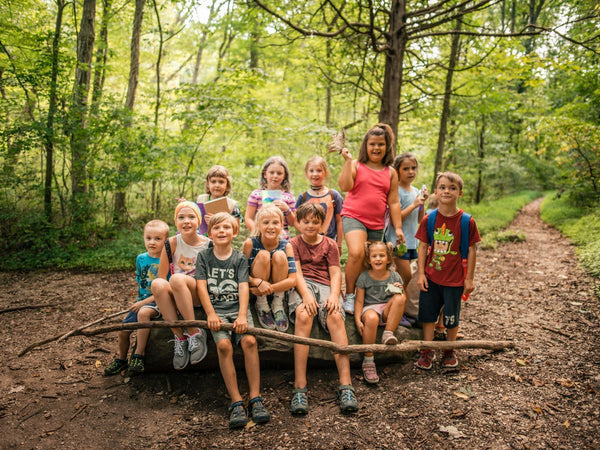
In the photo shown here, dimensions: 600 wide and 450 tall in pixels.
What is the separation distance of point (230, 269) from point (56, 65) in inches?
246

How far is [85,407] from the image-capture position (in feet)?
9.79

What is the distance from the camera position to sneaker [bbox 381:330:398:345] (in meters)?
3.21

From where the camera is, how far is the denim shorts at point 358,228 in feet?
12.1

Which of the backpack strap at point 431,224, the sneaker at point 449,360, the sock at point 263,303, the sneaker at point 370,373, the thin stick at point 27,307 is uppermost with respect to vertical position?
the backpack strap at point 431,224

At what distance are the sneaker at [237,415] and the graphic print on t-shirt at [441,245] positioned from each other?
85.5 inches

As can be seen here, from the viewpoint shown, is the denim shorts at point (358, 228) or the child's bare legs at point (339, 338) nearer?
the child's bare legs at point (339, 338)

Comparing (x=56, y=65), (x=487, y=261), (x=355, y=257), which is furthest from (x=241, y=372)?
(x=56, y=65)

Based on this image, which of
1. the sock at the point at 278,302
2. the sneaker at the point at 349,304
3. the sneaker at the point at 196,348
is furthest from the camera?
the sneaker at the point at 349,304

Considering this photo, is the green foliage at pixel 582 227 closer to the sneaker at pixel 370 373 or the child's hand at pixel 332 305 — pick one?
the sneaker at pixel 370 373

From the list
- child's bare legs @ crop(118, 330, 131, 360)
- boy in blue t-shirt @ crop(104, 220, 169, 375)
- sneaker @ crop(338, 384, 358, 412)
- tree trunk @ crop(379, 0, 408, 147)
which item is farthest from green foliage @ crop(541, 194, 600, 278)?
child's bare legs @ crop(118, 330, 131, 360)

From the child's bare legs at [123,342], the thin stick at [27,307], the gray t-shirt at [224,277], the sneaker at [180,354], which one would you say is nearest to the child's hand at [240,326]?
the gray t-shirt at [224,277]

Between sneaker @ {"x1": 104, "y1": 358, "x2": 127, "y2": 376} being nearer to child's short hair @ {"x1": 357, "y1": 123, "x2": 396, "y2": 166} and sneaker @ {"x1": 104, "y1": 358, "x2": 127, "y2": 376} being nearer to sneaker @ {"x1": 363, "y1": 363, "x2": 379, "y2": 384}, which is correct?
sneaker @ {"x1": 363, "y1": 363, "x2": 379, "y2": 384}

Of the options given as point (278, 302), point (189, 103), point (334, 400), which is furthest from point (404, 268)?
point (189, 103)

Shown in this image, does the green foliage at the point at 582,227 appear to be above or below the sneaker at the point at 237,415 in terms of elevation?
above
